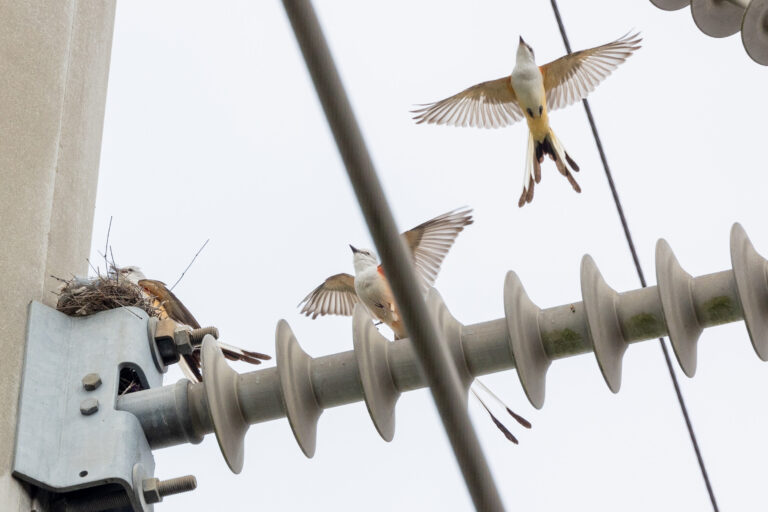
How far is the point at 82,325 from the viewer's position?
329cm

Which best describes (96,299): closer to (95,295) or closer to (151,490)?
(95,295)

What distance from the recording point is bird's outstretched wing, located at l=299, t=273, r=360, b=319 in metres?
7.66

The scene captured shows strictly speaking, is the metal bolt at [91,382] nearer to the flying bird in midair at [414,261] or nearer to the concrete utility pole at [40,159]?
the concrete utility pole at [40,159]

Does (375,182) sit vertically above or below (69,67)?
below

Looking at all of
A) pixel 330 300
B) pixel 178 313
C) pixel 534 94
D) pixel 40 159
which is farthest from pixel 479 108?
pixel 40 159

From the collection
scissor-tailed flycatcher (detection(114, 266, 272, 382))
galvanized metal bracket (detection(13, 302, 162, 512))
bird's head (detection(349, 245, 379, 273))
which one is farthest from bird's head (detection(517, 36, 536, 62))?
galvanized metal bracket (detection(13, 302, 162, 512))

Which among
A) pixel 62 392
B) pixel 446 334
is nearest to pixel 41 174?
pixel 62 392

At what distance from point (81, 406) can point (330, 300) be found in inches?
184

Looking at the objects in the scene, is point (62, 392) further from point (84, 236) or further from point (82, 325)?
point (84, 236)

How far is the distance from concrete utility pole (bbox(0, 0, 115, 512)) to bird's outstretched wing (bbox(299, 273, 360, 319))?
147 inches

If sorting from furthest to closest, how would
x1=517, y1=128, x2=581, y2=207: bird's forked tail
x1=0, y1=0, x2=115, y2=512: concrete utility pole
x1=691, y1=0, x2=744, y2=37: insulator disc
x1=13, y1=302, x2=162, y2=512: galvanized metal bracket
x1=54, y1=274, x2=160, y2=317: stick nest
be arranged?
x1=517, y1=128, x2=581, y2=207: bird's forked tail < x1=691, y1=0, x2=744, y2=37: insulator disc < x1=54, y1=274, x2=160, y2=317: stick nest < x1=0, y1=0, x2=115, y2=512: concrete utility pole < x1=13, y1=302, x2=162, y2=512: galvanized metal bracket

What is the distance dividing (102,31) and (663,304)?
6.96ft

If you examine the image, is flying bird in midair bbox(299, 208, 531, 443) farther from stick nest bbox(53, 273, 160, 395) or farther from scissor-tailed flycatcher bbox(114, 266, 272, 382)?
stick nest bbox(53, 273, 160, 395)

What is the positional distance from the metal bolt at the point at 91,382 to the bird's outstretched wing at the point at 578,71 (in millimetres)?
5654
